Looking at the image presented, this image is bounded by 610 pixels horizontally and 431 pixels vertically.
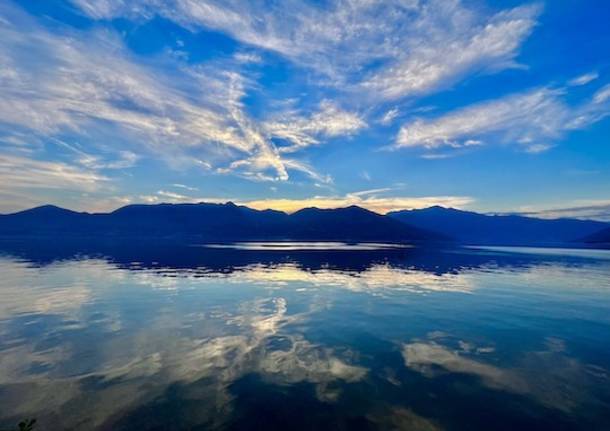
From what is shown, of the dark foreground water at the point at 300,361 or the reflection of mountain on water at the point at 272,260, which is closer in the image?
the dark foreground water at the point at 300,361

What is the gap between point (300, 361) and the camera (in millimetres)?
17141

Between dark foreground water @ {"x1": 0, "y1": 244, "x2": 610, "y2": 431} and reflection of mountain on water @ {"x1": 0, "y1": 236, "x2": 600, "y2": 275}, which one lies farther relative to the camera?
reflection of mountain on water @ {"x1": 0, "y1": 236, "x2": 600, "y2": 275}

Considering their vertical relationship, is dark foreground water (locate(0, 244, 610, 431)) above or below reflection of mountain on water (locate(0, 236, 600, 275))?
below

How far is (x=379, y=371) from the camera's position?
16.0 metres

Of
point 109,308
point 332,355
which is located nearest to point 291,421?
point 332,355

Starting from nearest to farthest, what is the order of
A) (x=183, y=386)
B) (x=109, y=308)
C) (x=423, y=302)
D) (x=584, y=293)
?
(x=183, y=386), (x=109, y=308), (x=423, y=302), (x=584, y=293)

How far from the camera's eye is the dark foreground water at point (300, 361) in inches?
475

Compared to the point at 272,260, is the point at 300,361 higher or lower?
lower

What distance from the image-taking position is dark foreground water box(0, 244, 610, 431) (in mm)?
12055

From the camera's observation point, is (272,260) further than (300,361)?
Yes

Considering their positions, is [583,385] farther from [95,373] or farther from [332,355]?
[95,373]

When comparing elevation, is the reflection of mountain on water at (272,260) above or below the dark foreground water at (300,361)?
above

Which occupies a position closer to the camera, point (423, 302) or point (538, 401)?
point (538, 401)

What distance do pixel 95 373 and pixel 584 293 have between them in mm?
49259
